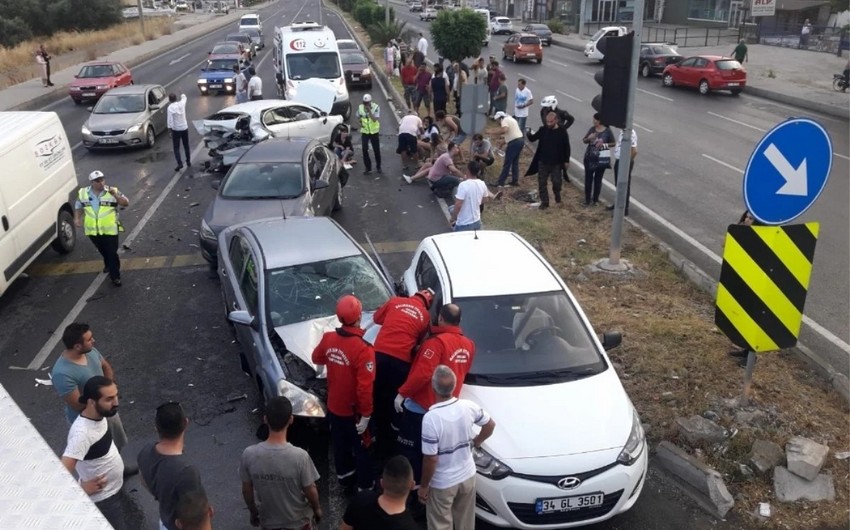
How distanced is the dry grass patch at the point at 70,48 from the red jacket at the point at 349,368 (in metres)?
34.3

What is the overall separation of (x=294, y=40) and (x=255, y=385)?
19018 mm

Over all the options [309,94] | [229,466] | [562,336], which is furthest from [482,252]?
[309,94]

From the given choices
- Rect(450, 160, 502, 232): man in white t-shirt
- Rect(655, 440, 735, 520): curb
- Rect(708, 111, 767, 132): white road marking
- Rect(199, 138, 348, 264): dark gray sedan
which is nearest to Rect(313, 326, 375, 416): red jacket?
Rect(655, 440, 735, 520): curb

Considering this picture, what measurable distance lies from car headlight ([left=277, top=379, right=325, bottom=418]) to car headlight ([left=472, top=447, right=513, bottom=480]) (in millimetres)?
1576

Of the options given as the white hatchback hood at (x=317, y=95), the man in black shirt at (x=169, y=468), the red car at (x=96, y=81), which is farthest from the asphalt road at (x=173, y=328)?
the red car at (x=96, y=81)

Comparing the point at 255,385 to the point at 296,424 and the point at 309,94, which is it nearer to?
the point at 296,424

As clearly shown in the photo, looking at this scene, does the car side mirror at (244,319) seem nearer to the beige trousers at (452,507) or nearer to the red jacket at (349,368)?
the red jacket at (349,368)

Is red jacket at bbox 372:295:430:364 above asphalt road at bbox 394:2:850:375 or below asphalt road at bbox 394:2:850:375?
above

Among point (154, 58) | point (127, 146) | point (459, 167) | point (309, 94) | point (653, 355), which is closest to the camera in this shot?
point (653, 355)

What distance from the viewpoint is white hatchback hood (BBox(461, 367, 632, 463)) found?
521 cm

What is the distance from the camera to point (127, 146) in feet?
62.0

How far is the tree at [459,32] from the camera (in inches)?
981

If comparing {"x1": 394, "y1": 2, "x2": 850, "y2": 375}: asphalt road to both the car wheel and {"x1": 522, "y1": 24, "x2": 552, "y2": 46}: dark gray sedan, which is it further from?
{"x1": 522, "y1": 24, "x2": 552, "y2": 46}: dark gray sedan

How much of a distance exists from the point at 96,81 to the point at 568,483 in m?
26.9
